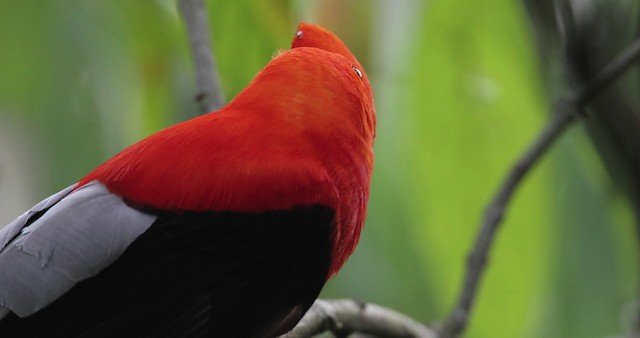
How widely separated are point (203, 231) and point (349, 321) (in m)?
0.42

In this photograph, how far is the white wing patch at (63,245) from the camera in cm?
143

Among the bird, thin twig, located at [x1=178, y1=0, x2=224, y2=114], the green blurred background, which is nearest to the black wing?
the bird

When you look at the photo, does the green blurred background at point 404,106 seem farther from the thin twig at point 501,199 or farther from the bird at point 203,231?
the bird at point 203,231

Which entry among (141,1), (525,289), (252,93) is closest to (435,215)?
(525,289)

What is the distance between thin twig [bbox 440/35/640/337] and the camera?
78.9 inches

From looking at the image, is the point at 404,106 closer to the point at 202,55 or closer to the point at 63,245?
the point at 202,55

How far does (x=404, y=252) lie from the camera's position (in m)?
A: 2.24

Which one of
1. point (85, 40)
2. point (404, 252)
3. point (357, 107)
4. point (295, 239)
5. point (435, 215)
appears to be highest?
point (85, 40)

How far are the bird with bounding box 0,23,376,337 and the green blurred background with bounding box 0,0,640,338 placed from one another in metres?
0.25

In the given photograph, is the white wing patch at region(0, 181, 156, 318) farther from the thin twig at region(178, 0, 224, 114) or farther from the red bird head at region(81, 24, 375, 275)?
the thin twig at region(178, 0, 224, 114)

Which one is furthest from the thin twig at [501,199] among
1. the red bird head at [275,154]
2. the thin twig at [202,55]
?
the thin twig at [202,55]

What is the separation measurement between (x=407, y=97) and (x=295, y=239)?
0.48 meters

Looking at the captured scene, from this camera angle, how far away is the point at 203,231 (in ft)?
5.05

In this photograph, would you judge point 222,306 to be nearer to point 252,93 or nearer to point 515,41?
point 252,93
